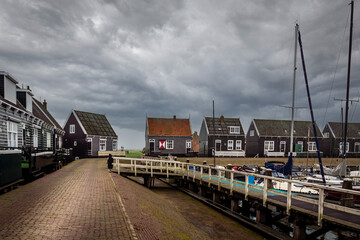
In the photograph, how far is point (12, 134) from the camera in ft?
56.9

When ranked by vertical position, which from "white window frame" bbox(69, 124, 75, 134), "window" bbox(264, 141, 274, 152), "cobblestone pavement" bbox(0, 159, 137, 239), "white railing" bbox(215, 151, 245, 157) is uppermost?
"white window frame" bbox(69, 124, 75, 134)

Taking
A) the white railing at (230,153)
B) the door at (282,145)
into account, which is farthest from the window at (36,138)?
the door at (282,145)

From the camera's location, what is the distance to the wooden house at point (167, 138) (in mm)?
47344

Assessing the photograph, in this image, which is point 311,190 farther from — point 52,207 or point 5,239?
point 5,239

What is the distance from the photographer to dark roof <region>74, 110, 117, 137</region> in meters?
43.6

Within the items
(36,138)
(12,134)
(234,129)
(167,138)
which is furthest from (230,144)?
(12,134)

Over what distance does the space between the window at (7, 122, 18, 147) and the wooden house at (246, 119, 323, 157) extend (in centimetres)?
4198

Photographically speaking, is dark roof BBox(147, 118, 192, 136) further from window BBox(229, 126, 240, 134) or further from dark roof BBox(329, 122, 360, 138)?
dark roof BBox(329, 122, 360, 138)

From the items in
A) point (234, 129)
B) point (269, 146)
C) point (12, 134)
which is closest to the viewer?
point (12, 134)

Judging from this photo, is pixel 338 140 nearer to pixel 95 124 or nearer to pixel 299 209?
pixel 299 209

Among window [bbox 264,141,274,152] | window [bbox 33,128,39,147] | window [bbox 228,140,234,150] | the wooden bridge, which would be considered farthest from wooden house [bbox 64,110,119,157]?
the wooden bridge

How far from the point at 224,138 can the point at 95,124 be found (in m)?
26.6

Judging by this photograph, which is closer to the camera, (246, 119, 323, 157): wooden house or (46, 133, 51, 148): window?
(46, 133, 51, 148): window

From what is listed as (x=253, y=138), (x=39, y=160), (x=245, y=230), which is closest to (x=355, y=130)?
(x=253, y=138)
